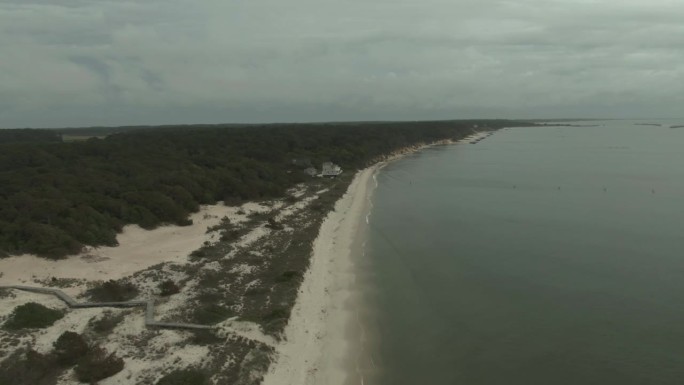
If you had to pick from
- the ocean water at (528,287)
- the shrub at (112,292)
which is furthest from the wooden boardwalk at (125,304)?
the ocean water at (528,287)

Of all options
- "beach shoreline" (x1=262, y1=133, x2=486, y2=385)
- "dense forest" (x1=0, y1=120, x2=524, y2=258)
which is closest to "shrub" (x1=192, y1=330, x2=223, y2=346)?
"beach shoreline" (x1=262, y1=133, x2=486, y2=385)

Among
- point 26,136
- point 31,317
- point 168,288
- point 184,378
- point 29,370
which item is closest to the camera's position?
point 184,378

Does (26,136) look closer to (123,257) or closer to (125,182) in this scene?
(125,182)

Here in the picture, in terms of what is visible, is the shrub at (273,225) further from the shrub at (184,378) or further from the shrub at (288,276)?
the shrub at (184,378)

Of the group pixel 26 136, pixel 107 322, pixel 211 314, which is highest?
pixel 26 136

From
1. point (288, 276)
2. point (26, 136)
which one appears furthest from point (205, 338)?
point (26, 136)

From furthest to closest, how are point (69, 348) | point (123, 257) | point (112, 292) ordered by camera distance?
point (123, 257), point (112, 292), point (69, 348)

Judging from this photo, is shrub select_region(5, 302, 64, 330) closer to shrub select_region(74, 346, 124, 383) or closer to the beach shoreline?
shrub select_region(74, 346, 124, 383)
